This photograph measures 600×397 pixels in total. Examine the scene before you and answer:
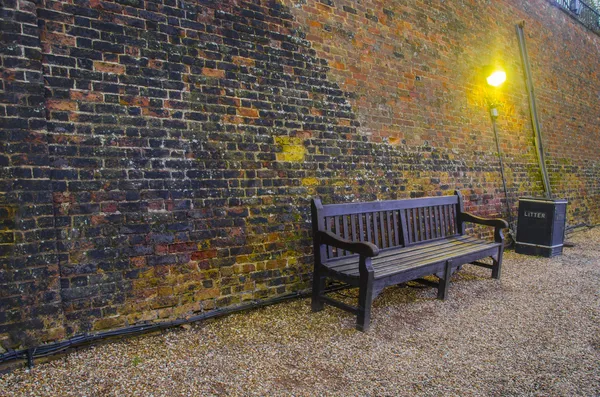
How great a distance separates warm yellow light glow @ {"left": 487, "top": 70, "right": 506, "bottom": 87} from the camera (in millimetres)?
6219

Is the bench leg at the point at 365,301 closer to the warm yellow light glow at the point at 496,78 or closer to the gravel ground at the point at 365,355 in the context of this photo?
the gravel ground at the point at 365,355

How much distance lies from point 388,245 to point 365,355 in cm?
170

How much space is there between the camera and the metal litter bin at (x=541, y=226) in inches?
225

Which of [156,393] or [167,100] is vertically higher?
[167,100]

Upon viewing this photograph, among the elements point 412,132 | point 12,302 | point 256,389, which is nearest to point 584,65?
point 412,132

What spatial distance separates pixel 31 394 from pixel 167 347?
868 millimetres

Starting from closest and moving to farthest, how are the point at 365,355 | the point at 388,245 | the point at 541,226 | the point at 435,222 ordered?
the point at 365,355 → the point at 388,245 → the point at 435,222 → the point at 541,226

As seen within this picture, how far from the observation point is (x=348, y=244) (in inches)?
124

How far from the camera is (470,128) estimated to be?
5977 millimetres

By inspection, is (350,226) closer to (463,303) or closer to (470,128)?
(463,303)

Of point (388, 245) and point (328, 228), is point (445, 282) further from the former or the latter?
point (328, 228)

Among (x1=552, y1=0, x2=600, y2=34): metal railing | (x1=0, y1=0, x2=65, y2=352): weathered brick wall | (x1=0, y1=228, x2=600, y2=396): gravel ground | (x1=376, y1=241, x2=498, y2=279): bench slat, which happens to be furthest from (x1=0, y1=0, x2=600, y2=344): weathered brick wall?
(x1=552, y1=0, x2=600, y2=34): metal railing

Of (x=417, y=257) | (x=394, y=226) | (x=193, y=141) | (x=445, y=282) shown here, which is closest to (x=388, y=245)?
(x=394, y=226)

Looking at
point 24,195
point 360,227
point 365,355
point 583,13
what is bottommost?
point 365,355
